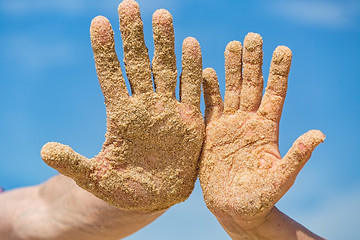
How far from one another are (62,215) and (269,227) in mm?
1273

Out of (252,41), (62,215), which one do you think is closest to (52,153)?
(252,41)

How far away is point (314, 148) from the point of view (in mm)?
1690

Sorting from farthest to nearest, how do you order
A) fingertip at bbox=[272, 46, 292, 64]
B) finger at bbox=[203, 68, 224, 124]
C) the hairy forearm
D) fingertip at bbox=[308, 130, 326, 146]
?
1. the hairy forearm
2. finger at bbox=[203, 68, 224, 124]
3. fingertip at bbox=[272, 46, 292, 64]
4. fingertip at bbox=[308, 130, 326, 146]

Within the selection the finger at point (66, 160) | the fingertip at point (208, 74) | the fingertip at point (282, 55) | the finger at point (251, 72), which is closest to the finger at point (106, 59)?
the finger at point (66, 160)

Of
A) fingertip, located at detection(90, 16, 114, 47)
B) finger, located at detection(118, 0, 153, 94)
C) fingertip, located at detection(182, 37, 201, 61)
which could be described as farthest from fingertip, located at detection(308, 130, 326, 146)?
fingertip, located at detection(90, 16, 114, 47)

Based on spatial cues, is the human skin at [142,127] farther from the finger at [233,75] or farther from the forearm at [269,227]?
the forearm at [269,227]

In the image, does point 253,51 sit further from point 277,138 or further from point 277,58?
point 277,138

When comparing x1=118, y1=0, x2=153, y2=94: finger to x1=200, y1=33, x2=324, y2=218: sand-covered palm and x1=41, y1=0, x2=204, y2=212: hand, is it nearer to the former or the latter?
x1=41, y1=0, x2=204, y2=212: hand

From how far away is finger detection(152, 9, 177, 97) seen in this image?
1770 mm

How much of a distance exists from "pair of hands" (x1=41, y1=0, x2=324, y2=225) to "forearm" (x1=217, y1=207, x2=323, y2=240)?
0.07m

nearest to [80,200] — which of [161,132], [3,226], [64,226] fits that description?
[64,226]

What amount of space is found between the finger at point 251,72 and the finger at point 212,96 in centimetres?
11

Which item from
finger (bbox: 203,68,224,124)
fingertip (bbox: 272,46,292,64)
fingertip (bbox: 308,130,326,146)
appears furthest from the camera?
finger (bbox: 203,68,224,124)

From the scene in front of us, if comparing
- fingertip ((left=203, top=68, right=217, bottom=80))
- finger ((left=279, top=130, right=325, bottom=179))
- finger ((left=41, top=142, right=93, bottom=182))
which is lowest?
finger ((left=41, top=142, right=93, bottom=182))
